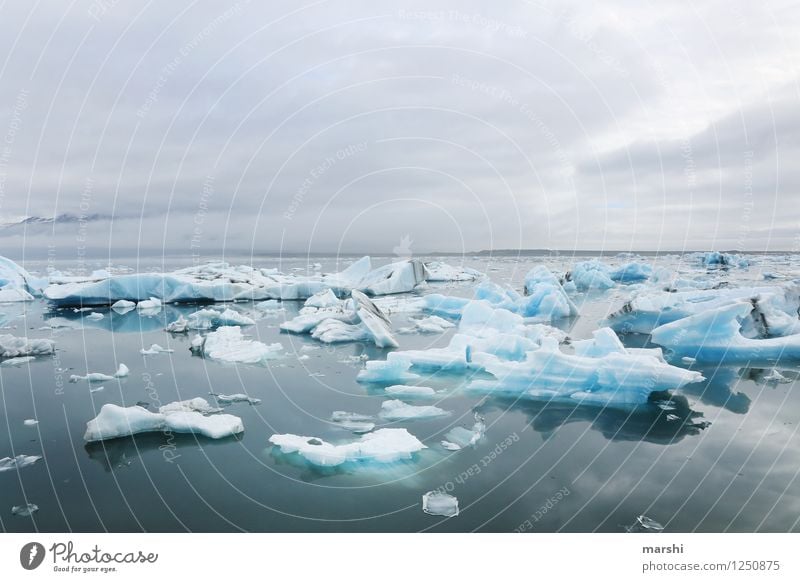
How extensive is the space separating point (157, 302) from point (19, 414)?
1337cm

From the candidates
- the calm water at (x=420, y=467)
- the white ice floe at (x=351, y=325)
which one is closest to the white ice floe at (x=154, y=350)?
the calm water at (x=420, y=467)

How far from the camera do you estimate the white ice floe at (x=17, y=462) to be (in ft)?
16.0

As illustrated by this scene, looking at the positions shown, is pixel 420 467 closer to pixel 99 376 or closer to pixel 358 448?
pixel 358 448

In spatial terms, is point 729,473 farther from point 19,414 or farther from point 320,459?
point 19,414

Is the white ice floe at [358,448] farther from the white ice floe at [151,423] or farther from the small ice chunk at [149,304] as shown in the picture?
the small ice chunk at [149,304]

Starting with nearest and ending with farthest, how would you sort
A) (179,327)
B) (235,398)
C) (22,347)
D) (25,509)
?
(25,509) → (235,398) → (22,347) → (179,327)

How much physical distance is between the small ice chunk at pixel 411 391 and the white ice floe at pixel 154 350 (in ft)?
18.7

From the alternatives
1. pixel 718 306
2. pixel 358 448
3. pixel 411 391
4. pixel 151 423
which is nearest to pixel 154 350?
pixel 151 423

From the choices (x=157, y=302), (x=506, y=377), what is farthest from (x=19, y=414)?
(x=157, y=302)

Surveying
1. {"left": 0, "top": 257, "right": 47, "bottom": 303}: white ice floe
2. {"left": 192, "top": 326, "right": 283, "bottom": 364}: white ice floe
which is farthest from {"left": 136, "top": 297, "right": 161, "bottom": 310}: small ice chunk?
{"left": 192, "top": 326, "right": 283, "bottom": 364}: white ice floe

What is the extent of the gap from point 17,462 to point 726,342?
1130 cm

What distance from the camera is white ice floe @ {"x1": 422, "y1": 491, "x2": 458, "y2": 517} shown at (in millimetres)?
4139

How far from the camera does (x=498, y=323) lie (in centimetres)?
1094

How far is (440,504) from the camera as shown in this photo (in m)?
4.23
